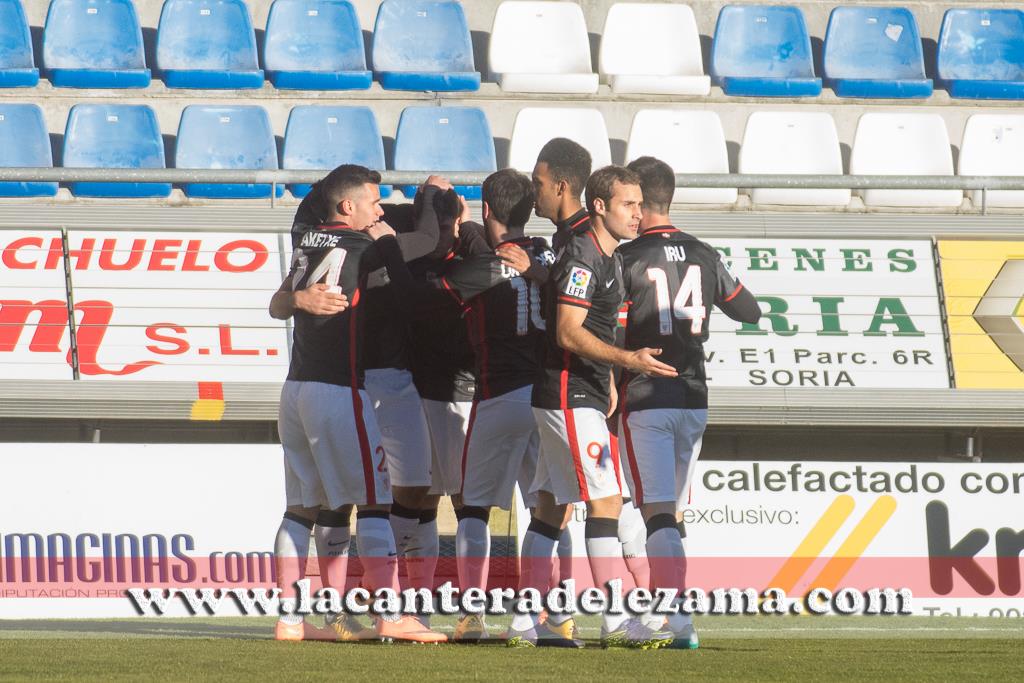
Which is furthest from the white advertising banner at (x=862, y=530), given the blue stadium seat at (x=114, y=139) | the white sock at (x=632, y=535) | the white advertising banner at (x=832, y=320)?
the blue stadium seat at (x=114, y=139)

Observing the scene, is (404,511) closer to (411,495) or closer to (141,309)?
(411,495)

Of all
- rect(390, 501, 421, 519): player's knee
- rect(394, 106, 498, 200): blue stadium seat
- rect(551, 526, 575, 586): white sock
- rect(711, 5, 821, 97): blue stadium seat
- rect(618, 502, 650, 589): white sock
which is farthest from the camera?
rect(711, 5, 821, 97): blue stadium seat

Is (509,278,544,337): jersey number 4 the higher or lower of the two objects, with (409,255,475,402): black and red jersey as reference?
higher

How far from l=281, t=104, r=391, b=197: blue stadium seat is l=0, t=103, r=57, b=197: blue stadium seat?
228 cm

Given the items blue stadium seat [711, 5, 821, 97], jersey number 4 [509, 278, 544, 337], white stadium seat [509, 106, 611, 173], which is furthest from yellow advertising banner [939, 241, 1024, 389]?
jersey number 4 [509, 278, 544, 337]

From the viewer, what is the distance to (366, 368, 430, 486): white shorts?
629 cm

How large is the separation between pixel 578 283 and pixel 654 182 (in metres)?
0.94

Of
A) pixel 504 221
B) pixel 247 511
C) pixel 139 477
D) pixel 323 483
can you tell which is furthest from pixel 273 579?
pixel 504 221

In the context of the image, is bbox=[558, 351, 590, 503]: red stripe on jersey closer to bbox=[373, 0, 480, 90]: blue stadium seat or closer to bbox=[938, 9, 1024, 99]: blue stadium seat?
bbox=[373, 0, 480, 90]: blue stadium seat

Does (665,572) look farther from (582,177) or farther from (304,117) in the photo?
(304,117)

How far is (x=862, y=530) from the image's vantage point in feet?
28.4

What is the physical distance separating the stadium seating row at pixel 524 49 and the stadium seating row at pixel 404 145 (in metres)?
0.65

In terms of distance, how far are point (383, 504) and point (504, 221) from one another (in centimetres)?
140

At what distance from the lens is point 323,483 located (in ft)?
19.0
